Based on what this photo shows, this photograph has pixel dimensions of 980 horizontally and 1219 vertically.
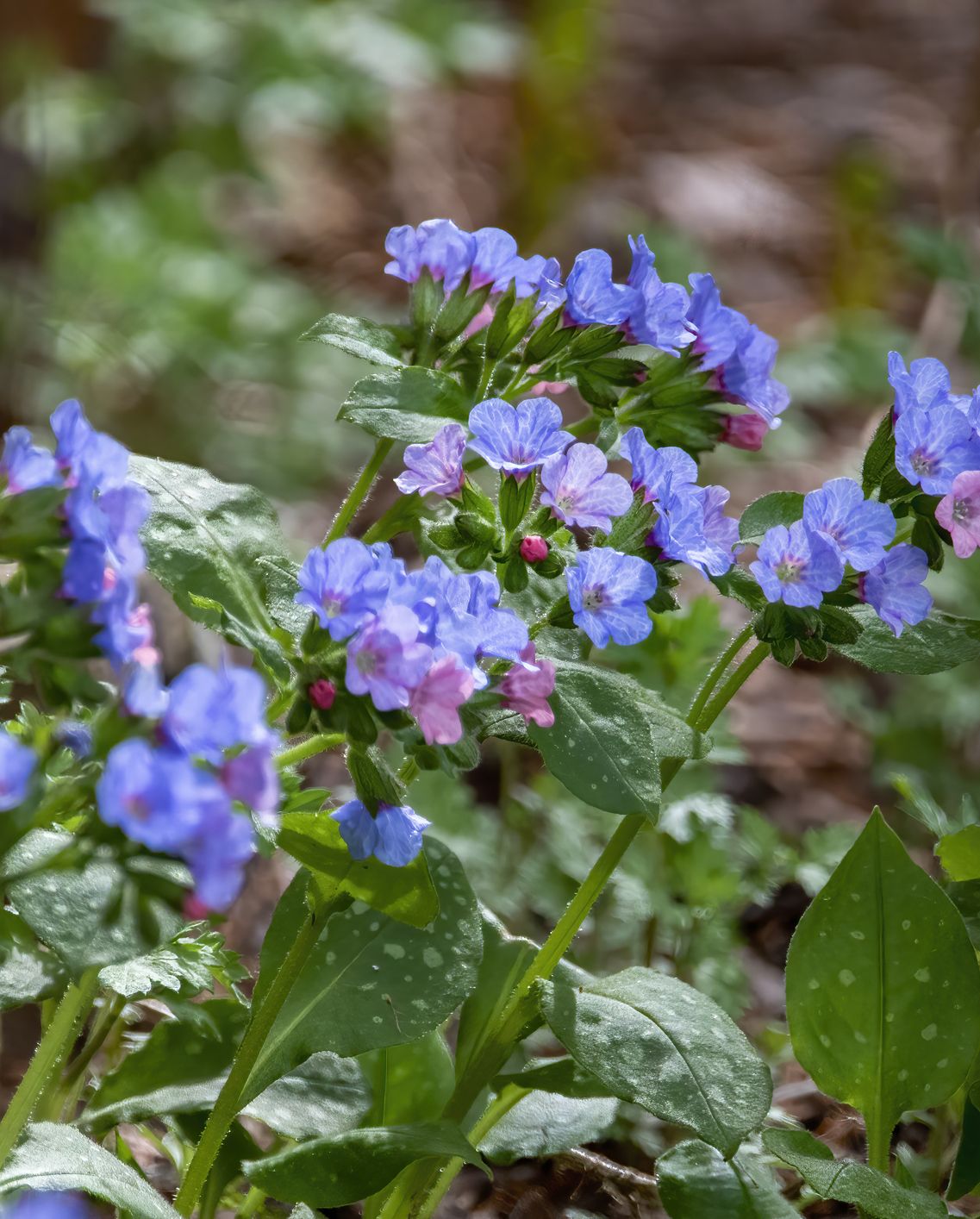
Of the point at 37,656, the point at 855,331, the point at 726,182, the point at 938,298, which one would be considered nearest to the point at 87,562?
the point at 37,656

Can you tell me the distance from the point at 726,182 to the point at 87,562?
4282 mm

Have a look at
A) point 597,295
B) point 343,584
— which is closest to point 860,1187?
point 343,584

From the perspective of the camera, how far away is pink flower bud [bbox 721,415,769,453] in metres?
1.28

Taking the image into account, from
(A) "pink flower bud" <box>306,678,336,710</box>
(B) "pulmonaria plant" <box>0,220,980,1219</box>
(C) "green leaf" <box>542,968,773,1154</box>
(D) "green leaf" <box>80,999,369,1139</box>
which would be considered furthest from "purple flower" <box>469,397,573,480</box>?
(D) "green leaf" <box>80,999,369,1139</box>

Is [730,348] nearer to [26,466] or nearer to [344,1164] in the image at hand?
[26,466]

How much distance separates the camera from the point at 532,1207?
139 cm

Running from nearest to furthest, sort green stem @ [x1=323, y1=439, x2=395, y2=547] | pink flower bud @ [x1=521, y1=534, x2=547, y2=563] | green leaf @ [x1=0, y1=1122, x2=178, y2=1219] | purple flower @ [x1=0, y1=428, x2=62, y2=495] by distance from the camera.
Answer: purple flower @ [x1=0, y1=428, x2=62, y2=495] < green leaf @ [x1=0, y1=1122, x2=178, y2=1219] < pink flower bud @ [x1=521, y1=534, x2=547, y2=563] < green stem @ [x1=323, y1=439, x2=395, y2=547]

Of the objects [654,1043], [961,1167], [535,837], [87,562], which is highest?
[87,562]

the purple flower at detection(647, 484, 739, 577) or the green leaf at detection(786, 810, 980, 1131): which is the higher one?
the purple flower at detection(647, 484, 739, 577)

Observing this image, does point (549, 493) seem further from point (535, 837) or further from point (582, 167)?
point (582, 167)

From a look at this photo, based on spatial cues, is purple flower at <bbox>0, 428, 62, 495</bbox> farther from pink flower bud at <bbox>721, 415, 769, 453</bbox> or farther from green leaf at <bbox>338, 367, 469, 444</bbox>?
pink flower bud at <bbox>721, 415, 769, 453</bbox>

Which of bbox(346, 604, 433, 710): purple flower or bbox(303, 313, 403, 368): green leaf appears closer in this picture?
bbox(346, 604, 433, 710): purple flower

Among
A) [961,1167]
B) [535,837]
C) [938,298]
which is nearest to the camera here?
[961,1167]

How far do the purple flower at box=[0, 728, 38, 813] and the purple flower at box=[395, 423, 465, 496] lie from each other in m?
0.40
